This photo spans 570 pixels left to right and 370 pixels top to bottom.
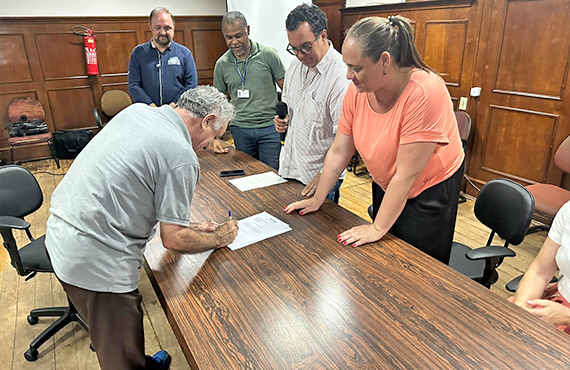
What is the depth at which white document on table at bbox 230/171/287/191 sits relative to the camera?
2.03 m

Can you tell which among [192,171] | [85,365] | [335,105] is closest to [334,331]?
[192,171]

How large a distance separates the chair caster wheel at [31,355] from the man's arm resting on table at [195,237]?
1.22 metres

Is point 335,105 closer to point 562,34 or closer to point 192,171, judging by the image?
point 192,171

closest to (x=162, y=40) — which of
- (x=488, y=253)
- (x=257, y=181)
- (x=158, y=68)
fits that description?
(x=158, y=68)

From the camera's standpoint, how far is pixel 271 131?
282 centimetres

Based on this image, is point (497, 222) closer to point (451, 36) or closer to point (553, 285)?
point (553, 285)

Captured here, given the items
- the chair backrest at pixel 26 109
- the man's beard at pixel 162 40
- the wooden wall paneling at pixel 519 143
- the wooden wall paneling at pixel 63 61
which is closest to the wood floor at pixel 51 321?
the wooden wall paneling at pixel 519 143

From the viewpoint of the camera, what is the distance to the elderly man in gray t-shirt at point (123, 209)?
3.86ft

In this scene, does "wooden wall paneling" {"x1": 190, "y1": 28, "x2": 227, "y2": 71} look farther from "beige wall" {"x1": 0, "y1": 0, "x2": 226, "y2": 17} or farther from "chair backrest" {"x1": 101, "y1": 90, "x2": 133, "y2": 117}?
"chair backrest" {"x1": 101, "y1": 90, "x2": 133, "y2": 117}

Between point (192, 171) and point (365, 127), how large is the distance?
70 centimetres

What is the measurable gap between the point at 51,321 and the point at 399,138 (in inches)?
87.0

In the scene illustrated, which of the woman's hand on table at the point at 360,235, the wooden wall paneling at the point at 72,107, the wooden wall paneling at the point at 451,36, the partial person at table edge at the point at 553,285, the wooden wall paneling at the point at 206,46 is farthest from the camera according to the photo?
the wooden wall paneling at the point at 206,46

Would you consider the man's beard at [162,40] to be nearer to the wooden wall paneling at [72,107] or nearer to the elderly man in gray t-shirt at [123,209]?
the elderly man in gray t-shirt at [123,209]

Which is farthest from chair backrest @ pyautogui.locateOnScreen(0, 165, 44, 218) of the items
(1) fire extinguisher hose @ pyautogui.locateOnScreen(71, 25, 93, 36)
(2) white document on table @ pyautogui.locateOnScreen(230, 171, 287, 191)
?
(1) fire extinguisher hose @ pyautogui.locateOnScreen(71, 25, 93, 36)
